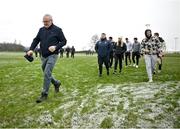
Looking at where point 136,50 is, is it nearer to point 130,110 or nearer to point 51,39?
point 51,39

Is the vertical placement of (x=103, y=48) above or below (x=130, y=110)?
above

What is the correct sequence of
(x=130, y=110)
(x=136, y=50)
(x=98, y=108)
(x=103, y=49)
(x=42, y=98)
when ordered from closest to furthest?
(x=130, y=110), (x=98, y=108), (x=42, y=98), (x=103, y=49), (x=136, y=50)

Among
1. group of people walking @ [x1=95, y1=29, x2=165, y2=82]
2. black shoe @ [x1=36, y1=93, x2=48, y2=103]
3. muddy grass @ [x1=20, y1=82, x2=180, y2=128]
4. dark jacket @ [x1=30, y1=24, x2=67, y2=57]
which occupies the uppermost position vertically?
dark jacket @ [x1=30, y1=24, x2=67, y2=57]

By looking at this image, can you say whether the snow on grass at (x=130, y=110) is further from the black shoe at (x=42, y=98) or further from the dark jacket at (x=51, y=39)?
the dark jacket at (x=51, y=39)

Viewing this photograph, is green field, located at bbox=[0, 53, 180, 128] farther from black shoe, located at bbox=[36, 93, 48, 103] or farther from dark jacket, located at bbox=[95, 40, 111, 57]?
dark jacket, located at bbox=[95, 40, 111, 57]

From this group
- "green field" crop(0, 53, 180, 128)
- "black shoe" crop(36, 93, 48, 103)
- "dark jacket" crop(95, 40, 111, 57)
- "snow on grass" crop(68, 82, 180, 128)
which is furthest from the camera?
"dark jacket" crop(95, 40, 111, 57)

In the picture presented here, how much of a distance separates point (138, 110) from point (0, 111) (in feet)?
11.9

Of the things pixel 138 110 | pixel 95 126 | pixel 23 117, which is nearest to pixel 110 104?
pixel 138 110

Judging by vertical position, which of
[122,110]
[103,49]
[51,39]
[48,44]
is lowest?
[122,110]

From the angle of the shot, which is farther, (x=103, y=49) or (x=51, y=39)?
(x=103, y=49)

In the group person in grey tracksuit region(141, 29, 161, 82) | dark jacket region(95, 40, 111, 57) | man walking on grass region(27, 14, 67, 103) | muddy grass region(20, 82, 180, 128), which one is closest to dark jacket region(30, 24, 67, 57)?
man walking on grass region(27, 14, 67, 103)

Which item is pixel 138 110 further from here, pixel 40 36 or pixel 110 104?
pixel 40 36

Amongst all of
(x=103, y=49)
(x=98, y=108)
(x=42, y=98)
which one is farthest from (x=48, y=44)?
(x=103, y=49)

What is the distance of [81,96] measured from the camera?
1141cm
